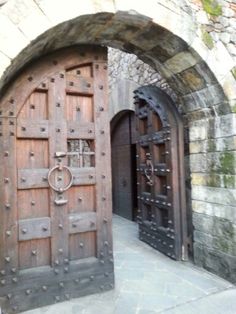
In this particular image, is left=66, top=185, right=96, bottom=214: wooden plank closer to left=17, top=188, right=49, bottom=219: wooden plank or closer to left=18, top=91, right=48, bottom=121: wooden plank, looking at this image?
left=17, top=188, right=49, bottom=219: wooden plank

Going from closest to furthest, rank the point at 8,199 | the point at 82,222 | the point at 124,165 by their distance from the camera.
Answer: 1. the point at 8,199
2. the point at 82,222
3. the point at 124,165

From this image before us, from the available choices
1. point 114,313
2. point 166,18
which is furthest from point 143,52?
point 114,313

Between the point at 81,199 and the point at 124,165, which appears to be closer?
the point at 81,199

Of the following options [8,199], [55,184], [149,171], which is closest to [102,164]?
[55,184]

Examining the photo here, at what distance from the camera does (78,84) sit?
259cm

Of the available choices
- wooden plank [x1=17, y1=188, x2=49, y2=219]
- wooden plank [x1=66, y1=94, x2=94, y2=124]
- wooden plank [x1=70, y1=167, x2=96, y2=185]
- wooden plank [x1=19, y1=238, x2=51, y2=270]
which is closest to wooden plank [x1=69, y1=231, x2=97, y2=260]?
wooden plank [x1=19, y1=238, x2=51, y2=270]

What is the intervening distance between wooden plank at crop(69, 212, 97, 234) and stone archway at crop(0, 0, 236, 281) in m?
1.18

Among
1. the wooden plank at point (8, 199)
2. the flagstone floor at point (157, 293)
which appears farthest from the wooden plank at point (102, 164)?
the wooden plank at point (8, 199)

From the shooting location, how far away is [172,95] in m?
3.51

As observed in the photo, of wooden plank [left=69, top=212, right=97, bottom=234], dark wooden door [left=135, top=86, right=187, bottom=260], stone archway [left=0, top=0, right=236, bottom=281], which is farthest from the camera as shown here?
dark wooden door [left=135, top=86, right=187, bottom=260]

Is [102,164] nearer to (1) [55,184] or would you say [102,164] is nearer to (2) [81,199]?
(2) [81,199]

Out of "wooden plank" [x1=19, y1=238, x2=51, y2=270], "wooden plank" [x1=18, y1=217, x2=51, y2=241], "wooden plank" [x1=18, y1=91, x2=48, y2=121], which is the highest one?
"wooden plank" [x1=18, y1=91, x2=48, y2=121]

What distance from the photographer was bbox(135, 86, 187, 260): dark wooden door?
3365 mm

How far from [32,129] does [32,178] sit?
39cm
